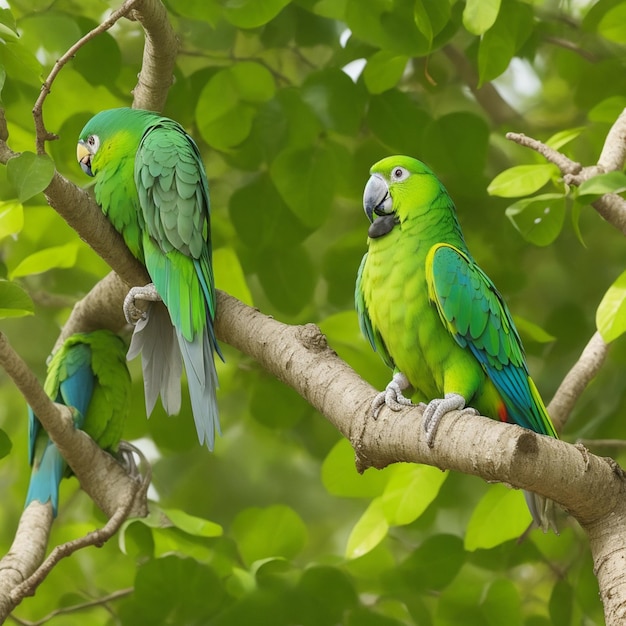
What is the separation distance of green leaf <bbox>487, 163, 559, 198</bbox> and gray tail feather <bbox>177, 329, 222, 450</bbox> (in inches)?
26.1

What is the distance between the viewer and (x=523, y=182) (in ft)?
5.61

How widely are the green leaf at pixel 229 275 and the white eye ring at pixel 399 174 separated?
0.60 m

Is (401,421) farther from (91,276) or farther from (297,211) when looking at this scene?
(91,276)

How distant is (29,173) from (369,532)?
1103 millimetres

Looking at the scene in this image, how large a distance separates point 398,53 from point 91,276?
49.1 inches

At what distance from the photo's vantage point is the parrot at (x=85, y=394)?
211cm

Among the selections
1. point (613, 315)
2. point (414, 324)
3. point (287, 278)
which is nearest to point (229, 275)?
point (287, 278)

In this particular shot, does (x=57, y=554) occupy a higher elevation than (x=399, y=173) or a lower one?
lower

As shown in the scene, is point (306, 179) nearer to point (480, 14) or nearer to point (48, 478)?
point (480, 14)

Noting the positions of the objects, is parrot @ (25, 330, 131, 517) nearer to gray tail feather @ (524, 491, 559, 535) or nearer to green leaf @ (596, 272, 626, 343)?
gray tail feather @ (524, 491, 559, 535)

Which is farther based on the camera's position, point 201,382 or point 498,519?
point 498,519

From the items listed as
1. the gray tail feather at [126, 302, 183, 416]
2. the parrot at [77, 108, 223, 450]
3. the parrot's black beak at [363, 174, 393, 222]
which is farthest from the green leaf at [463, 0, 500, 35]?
the gray tail feather at [126, 302, 183, 416]

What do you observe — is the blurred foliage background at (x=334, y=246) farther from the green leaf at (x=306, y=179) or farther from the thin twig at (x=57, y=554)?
the thin twig at (x=57, y=554)

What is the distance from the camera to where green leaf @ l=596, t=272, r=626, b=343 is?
59.6 inches
